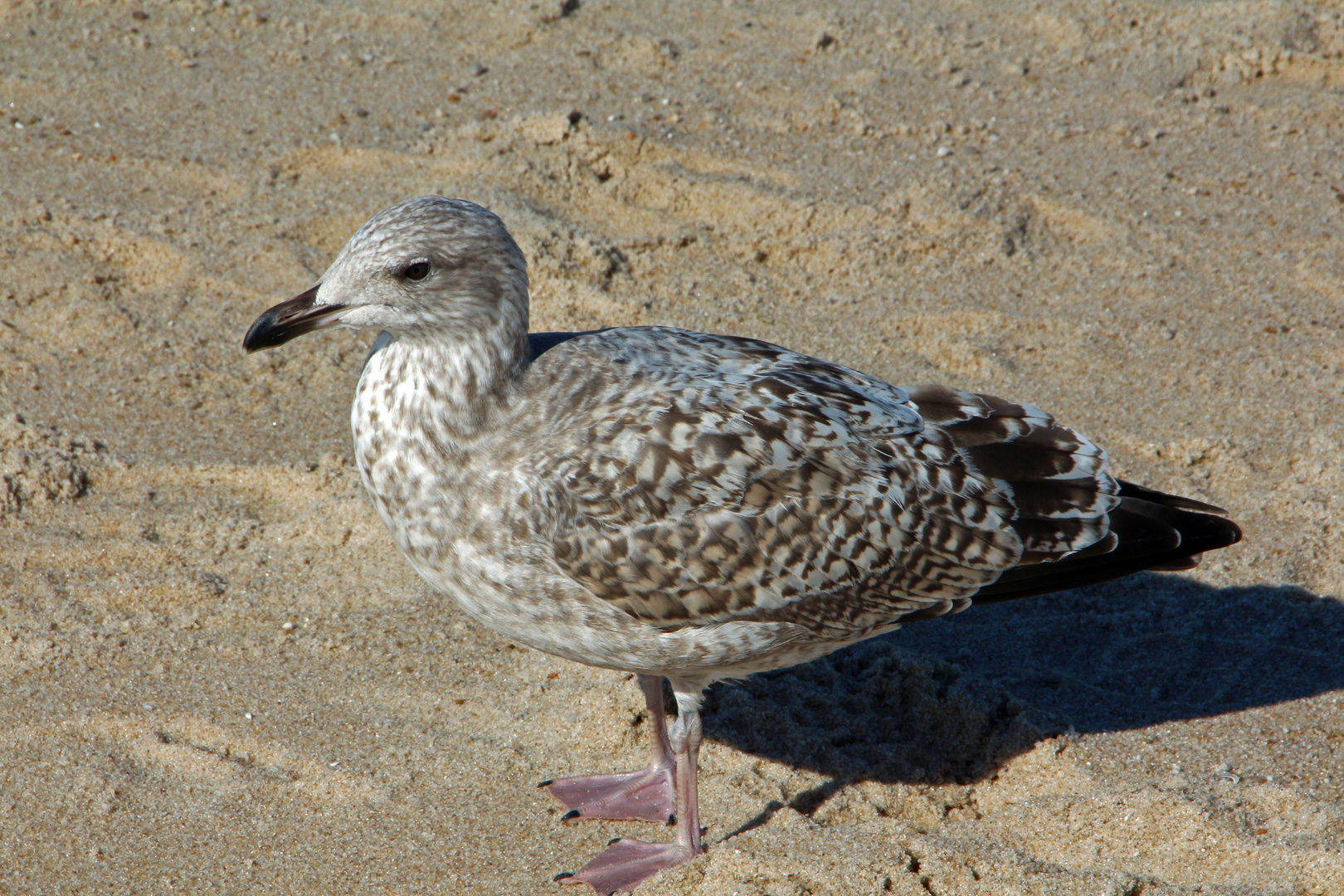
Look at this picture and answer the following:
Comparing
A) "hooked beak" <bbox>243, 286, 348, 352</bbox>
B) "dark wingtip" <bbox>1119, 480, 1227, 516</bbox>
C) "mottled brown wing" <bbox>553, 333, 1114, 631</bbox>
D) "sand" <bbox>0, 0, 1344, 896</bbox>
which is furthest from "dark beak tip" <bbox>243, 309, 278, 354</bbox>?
"dark wingtip" <bbox>1119, 480, 1227, 516</bbox>

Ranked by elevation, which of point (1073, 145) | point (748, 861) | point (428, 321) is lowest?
point (748, 861)

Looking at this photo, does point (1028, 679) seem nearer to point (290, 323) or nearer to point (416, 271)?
point (416, 271)

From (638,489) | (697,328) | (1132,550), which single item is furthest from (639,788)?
(697,328)

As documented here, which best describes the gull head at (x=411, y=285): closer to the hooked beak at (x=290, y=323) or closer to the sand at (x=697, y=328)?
the hooked beak at (x=290, y=323)

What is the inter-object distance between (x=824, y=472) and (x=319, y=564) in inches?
79.0

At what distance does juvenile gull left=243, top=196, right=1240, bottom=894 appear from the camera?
3.37m

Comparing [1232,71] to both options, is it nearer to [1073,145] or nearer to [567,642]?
[1073,145]

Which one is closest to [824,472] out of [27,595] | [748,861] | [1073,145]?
[748,861]

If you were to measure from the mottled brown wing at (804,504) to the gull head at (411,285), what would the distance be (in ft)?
1.67

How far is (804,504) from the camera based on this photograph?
3.50 meters

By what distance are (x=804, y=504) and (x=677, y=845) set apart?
1.08 m

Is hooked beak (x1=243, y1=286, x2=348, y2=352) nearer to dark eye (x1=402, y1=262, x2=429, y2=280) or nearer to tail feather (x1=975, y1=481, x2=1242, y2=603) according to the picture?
dark eye (x1=402, y1=262, x2=429, y2=280)

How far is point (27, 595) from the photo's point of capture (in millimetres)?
4238

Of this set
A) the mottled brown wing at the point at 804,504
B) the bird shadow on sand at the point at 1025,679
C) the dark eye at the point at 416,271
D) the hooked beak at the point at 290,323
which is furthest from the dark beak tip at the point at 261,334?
the bird shadow on sand at the point at 1025,679
